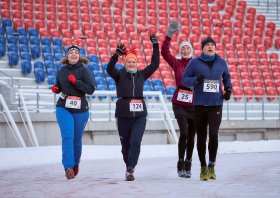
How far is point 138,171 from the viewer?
227 inches

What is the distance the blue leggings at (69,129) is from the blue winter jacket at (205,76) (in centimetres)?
134

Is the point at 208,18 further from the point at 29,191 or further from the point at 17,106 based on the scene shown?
the point at 29,191

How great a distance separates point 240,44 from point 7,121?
11717 mm

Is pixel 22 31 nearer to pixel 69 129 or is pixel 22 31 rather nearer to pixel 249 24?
pixel 249 24

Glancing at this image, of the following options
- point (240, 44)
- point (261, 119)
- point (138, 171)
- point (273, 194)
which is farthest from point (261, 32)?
point (273, 194)

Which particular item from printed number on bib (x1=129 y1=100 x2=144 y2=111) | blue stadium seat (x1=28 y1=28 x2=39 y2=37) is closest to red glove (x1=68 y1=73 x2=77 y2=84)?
printed number on bib (x1=129 y1=100 x2=144 y2=111)

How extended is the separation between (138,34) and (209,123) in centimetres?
1300

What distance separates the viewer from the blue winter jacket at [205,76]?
4641mm

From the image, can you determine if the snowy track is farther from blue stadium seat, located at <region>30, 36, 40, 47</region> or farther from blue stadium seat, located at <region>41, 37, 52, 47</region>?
blue stadium seat, located at <region>41, 37, 52, 47</region>

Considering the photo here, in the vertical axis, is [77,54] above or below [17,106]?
above

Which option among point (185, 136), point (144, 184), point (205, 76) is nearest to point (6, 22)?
point (185, 136)

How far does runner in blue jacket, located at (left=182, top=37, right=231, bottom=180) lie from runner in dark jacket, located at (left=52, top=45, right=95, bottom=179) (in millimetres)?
1231

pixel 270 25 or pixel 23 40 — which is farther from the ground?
pixel 270 25

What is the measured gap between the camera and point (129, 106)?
4828 mm
